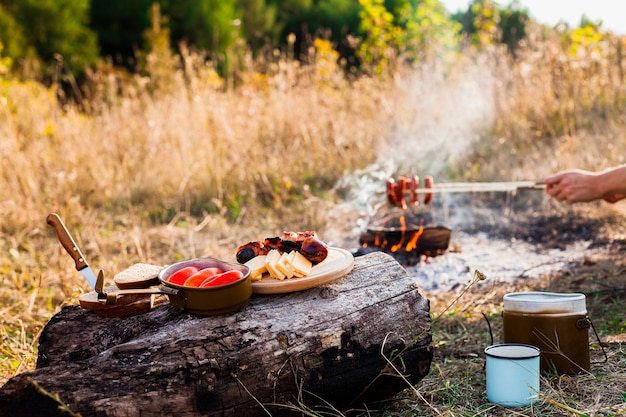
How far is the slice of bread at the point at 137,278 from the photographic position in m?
2.37

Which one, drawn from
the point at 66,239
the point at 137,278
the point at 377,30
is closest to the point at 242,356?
the point at 137,278

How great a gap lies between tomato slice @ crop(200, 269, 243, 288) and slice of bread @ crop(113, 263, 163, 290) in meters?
0.24

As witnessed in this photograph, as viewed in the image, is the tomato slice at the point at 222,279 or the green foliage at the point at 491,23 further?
the green foliage at the point at 491,23

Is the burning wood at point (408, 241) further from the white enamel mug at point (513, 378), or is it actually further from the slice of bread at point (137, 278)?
the slice of bread at point (137, 278)

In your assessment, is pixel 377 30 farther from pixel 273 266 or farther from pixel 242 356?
pixel 242 356

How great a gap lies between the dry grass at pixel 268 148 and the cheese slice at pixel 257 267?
7.62ft

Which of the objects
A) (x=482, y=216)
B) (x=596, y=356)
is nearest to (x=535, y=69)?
(x=482, y=216)

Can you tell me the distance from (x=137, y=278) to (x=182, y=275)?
0.18m

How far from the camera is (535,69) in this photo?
26.0 ft

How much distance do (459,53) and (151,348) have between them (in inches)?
350

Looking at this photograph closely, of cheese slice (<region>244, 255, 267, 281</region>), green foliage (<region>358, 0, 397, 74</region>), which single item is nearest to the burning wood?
cheese slice (<region>244, 255, 267, 281</region>)

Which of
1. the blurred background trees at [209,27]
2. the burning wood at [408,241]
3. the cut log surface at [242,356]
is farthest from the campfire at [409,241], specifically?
the blurred background trees at [209,27]

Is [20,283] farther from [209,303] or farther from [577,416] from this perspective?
[577,416]

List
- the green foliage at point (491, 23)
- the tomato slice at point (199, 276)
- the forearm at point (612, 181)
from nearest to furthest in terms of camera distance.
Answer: the tomato slice at point (199, 276) → the forearm at point (612, 181) → the green foliage at point (491, 23)
